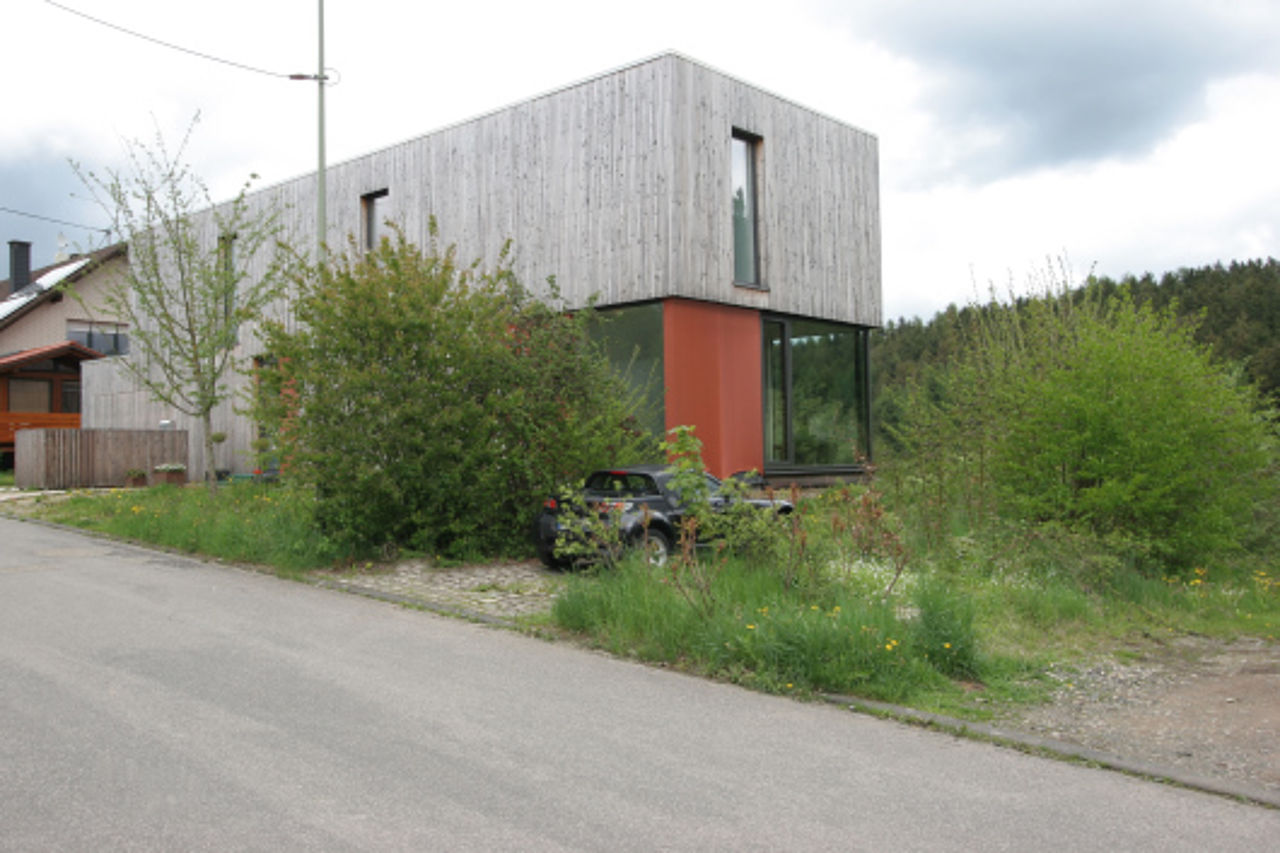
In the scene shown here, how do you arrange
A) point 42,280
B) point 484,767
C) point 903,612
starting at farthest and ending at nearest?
point 42,280
point 903,612
point 484,767

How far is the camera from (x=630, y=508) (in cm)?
1085

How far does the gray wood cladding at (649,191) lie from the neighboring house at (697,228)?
3 centimetres

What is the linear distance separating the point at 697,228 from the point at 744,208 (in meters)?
1.75

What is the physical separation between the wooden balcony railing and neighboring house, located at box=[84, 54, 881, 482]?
23137mm

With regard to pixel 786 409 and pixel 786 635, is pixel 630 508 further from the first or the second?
pixel 786 409

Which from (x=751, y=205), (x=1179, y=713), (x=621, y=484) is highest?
(x=751, y=205)

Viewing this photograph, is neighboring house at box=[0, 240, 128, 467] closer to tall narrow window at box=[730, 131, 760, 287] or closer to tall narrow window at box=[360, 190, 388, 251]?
tall narrow window at box=[360, 190, 388, 251]

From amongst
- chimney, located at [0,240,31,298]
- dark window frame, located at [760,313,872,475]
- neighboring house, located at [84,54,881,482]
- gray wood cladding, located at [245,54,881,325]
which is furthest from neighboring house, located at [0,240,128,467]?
dark window frame, located at [760,313,872,475]

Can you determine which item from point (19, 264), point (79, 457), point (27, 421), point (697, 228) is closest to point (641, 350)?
point (697, 228)

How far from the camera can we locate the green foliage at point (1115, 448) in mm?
10359

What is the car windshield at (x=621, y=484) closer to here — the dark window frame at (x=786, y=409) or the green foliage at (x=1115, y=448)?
the green foliage at (x=1115, y=448)

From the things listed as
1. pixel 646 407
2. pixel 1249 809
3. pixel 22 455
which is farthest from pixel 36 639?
pixel 22 455

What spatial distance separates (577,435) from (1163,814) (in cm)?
893

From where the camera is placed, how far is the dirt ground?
5117 millimetres
